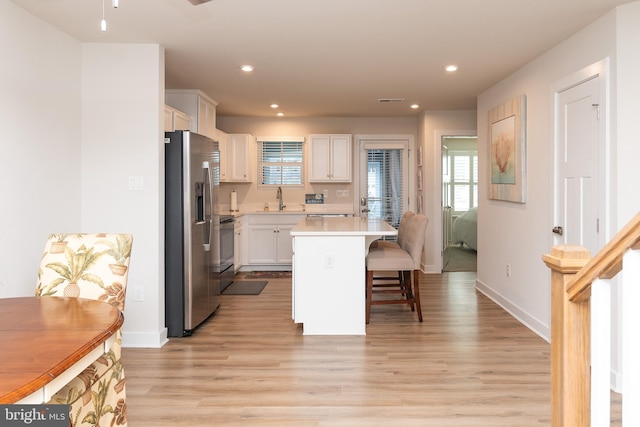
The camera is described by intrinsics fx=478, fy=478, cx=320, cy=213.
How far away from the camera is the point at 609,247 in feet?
3.33

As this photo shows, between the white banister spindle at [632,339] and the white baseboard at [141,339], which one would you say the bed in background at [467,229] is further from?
the white banister spindle at [632,339]

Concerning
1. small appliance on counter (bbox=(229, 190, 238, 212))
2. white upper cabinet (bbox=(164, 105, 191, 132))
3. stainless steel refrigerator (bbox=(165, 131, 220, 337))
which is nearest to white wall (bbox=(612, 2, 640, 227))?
stainless steel refrigerator (bbox=(165, 131, 220, 337))

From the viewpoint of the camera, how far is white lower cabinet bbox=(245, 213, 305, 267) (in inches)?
280

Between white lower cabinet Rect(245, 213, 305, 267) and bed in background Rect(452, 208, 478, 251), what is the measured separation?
12.6 ft

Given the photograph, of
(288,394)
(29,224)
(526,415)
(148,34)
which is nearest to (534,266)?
(526,415)

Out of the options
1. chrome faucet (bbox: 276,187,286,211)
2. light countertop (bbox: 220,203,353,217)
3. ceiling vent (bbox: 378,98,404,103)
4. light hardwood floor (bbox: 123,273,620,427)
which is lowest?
light hardwood floor (bbox: 123,273,620,427)

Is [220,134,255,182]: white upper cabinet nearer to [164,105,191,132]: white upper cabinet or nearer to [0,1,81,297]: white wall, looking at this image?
[164,105,191,132]: white upper cabinet

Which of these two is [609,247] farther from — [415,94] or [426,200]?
[426,200]

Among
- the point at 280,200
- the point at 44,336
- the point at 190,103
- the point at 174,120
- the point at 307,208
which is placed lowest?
the point at 44,336

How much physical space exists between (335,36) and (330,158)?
12.6 ft

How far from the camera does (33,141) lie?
3.14 metres

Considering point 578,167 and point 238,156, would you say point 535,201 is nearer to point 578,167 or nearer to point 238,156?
point 578,167

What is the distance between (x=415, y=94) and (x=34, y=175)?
411cm

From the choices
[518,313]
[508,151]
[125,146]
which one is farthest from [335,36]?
[518,313]
